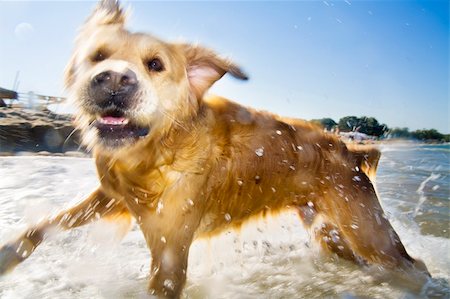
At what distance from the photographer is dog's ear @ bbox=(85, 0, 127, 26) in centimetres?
311

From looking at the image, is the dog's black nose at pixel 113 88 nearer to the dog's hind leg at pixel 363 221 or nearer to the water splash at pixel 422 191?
the dog's hind leg at pixel 363 221

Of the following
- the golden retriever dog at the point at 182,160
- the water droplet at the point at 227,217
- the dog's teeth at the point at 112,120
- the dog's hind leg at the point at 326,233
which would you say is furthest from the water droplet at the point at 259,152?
the dog's teeth at the point at 112,120

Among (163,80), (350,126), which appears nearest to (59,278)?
(163,80)

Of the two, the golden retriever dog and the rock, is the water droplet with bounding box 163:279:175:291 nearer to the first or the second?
the golden retriever dog

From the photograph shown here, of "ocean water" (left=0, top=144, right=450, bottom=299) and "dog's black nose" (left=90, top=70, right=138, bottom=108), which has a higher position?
"dog's black nose" (left=90, top=70, right=138, bottom=108)

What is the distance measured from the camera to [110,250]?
4.09 m

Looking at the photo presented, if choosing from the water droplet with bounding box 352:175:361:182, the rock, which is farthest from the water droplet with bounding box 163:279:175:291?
the rock

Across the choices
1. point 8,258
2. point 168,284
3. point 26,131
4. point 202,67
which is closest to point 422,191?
point 202,67

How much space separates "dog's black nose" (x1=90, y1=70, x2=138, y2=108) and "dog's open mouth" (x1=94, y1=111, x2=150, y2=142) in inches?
5.1

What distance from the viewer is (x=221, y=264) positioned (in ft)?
13.3

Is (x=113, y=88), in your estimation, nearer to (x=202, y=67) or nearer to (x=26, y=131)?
(x=202, y=67)

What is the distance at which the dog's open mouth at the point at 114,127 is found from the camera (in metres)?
2.81

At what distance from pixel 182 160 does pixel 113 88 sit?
0.70m

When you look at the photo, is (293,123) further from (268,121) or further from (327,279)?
(327,279)
